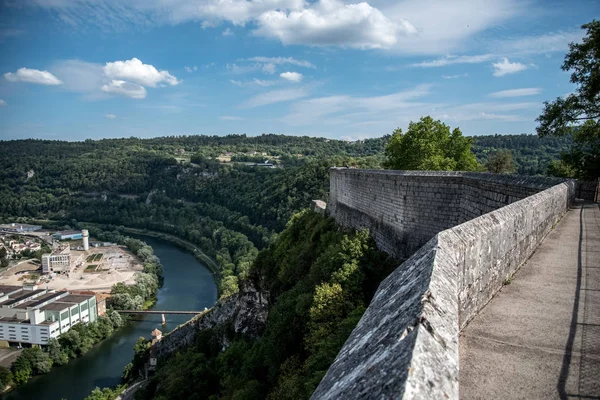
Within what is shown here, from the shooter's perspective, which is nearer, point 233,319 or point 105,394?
point 233,319

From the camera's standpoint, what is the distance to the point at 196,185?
122375 mm

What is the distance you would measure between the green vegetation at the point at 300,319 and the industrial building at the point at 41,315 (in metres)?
28.1

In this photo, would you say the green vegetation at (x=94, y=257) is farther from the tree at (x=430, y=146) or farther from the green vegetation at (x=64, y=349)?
the tree at (x=430, y=146)

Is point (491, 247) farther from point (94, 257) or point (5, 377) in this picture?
point (94, 257)

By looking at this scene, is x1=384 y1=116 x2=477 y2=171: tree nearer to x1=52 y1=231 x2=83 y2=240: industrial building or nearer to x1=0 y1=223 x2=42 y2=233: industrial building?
x1=52 y1=231 x2=83 y2=240: industrial building

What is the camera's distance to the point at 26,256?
271ft

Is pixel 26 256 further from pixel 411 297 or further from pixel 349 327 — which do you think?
pixel 411 297

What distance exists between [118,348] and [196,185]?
8345 cm

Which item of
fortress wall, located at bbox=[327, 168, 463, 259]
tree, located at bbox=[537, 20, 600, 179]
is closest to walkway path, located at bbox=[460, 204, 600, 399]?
fortress wall, located at bbox=[327, 168, 463, 259]

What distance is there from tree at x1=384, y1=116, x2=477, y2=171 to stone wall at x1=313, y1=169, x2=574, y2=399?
14401 millimetres

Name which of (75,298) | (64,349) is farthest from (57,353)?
(75,298)

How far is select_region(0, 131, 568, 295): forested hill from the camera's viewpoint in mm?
67062

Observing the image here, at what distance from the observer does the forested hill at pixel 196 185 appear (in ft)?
220

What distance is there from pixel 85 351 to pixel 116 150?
153 metres
